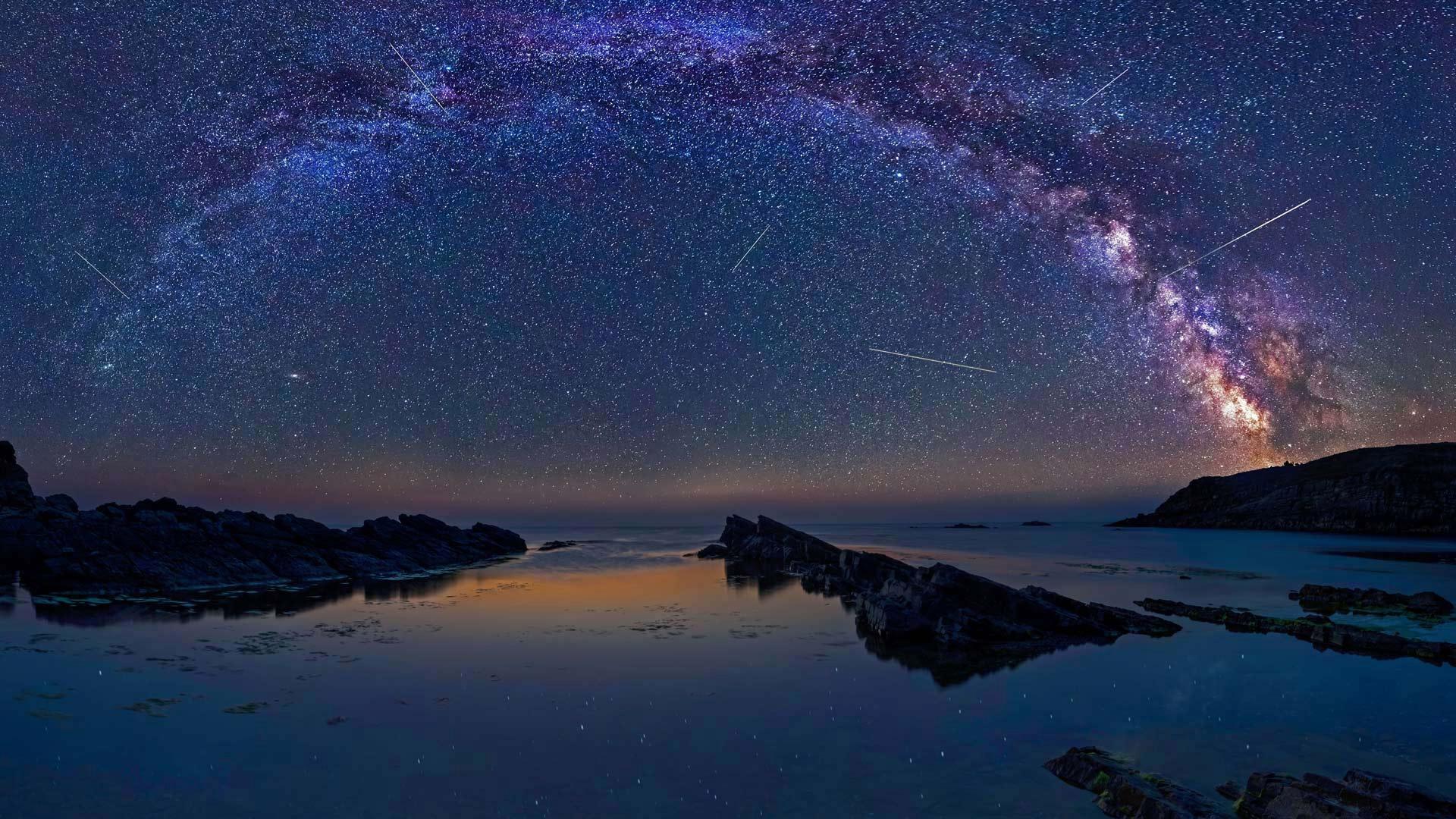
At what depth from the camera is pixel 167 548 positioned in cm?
3412

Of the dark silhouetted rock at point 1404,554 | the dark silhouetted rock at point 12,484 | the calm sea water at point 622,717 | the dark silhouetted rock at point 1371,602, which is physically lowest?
the dark silhouetted rock at point 1404,554

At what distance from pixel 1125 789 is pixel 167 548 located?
42295mm

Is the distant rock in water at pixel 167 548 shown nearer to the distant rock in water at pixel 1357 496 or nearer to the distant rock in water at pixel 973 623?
the distant rock in water at pixel 973 623

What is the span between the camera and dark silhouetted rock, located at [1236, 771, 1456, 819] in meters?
7.59

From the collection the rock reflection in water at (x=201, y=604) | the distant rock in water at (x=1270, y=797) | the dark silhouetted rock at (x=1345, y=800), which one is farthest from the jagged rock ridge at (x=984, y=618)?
the rock reflection in water at (x=201, y=604)

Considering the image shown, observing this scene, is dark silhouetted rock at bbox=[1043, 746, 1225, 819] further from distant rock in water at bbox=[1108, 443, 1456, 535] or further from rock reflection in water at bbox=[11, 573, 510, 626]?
distant rock in water at bbox=[1108, 443, 1456, 535]

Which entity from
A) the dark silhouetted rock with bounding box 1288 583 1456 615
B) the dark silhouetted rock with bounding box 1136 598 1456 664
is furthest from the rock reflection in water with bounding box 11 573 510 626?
the dark silhouetted rock with bounding box 1288 583 1456 615

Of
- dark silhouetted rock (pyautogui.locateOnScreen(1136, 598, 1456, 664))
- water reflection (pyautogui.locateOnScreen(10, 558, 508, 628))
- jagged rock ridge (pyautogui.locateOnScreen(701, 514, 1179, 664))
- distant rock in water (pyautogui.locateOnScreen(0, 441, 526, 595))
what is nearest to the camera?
dark silhouetted rock (pyautogui.locateOnScreen(1136, 598, 1456, 664))

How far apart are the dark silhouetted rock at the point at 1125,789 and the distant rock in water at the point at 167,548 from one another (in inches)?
Result: 1493

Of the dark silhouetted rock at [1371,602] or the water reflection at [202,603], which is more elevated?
the water reflection at [202,603]

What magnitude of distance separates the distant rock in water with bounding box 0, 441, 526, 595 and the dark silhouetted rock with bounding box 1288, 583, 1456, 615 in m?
49.2

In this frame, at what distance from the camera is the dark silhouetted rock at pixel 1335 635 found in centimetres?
1909

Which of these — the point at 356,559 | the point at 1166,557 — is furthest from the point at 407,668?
the point at 1166,557

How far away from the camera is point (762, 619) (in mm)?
26531
